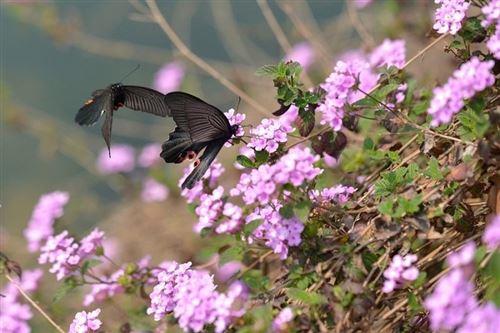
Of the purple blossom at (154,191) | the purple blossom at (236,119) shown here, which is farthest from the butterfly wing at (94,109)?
the purple blossom at (154,191)

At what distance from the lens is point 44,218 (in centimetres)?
253

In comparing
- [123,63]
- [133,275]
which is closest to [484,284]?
[133,275]

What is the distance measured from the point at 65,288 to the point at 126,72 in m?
→ 3.39

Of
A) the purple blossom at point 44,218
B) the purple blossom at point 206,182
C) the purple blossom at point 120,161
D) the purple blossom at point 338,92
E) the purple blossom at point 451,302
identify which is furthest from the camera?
the purple blossom at point 120,161

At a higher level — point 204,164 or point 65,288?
point 65,288

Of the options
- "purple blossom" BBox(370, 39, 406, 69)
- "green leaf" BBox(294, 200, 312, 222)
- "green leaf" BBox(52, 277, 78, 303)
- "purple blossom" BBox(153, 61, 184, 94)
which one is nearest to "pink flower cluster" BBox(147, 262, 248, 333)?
"green leaf" BBox(294, 200, 312, 222)

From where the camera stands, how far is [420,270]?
1675mm

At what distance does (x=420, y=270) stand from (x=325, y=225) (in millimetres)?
232

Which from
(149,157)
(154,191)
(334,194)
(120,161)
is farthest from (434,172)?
(120,161)

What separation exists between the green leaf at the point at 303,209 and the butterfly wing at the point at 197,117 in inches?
12.3

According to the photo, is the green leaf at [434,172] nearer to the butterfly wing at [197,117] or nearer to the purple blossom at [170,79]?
the butterfly wing at [197,117]

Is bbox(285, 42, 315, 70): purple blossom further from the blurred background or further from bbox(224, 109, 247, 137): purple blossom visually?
bbox(224, 109, 247, 137): purple blossom

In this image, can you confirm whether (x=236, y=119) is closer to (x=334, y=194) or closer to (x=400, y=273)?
(x=334, y=194)

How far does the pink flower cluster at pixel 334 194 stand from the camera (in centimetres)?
180
